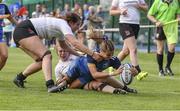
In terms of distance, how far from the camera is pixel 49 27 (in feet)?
36.0

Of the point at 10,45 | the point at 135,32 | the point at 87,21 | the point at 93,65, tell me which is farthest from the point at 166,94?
the point at 10,45

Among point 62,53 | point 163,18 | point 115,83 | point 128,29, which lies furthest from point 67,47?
point 163,18

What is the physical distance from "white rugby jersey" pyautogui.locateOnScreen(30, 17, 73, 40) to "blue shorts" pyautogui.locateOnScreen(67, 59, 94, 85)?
550 millimetres

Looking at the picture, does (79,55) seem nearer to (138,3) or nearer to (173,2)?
(138,3)

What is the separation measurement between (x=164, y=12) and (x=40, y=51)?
18.6 ft

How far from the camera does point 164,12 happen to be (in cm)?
1598

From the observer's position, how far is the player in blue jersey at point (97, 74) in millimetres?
10633

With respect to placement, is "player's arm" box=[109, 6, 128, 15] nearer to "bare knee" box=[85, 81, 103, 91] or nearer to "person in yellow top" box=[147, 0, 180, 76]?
"person in yellow top" box=[147, 0, 180, 76]

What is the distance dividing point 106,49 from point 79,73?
1006 mm

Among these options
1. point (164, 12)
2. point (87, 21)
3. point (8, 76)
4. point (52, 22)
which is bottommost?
point (87, 21)

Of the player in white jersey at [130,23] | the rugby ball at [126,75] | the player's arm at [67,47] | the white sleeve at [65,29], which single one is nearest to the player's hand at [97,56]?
the white sleeve at [65,29]

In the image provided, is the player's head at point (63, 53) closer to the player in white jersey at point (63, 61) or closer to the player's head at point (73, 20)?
the player in white jersey at point (63, 61)

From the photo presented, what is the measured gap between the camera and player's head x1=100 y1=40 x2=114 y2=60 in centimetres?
1055

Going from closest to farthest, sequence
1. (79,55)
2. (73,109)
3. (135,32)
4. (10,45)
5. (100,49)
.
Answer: (73,109)
(100,49)
(79,55)
(135,32)
(10,45)
